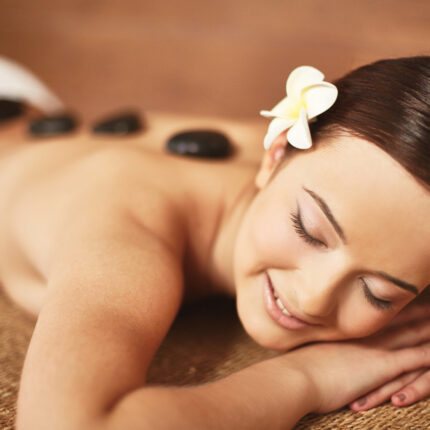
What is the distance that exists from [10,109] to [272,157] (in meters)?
0.86

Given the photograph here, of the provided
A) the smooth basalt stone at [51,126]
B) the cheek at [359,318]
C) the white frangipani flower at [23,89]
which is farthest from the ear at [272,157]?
the white frangipani flower at [23,89]

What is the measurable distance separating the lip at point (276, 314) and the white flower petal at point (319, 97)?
9.5 inches

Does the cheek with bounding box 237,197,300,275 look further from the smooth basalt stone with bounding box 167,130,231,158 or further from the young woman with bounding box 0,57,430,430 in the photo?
the smooth basalt stone with bounding box 167,130,231,158

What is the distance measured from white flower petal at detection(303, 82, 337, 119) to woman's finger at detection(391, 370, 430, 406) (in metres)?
0.41

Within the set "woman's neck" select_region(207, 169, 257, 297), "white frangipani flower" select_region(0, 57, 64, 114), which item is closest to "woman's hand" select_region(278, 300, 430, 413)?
"woman's neck" select_region(207, 169, 257, 297)

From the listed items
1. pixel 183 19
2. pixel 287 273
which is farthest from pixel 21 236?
pixel 183 19

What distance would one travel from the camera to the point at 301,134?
2.53 feet

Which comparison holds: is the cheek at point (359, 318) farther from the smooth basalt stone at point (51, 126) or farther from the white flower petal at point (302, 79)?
the smooth basalt stone at point (51, 126)

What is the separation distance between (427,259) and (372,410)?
0.77 feet

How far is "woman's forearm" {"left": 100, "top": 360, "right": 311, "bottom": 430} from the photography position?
589 mm

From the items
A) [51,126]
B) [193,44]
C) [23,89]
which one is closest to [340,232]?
[51,126]

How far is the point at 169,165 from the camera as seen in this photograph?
1010 mm

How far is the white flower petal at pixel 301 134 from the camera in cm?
76

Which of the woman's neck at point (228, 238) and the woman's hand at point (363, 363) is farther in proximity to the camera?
the woman's neck at point (228, 238)
